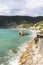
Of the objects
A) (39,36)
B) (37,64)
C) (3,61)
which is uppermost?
(39,36)

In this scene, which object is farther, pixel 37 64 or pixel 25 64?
pixel 25 64

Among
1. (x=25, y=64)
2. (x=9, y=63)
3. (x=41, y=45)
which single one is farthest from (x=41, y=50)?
(x=9, y=63)

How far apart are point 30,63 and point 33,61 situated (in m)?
0.62

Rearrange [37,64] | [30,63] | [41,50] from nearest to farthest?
[37,64], [30,63], [41,50]

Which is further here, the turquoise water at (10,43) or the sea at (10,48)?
the turquoise water at (10,43)

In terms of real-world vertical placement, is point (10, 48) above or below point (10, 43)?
above

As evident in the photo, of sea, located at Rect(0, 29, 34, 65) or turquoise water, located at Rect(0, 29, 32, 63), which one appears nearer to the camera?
sea, located at Rect(0, 29, 34, 65)

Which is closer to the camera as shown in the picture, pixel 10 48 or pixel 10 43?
pixel 10 48

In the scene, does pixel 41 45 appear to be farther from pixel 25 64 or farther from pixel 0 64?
pixel 0 64

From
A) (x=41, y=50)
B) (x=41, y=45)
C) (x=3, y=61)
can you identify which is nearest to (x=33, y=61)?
(x=41, y=50)

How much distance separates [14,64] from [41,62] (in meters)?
7.17

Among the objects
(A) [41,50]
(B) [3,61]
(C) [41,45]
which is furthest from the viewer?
(B) [3,61]

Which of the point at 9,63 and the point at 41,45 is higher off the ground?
the point at 41,45

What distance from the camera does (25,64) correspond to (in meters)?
25.1
